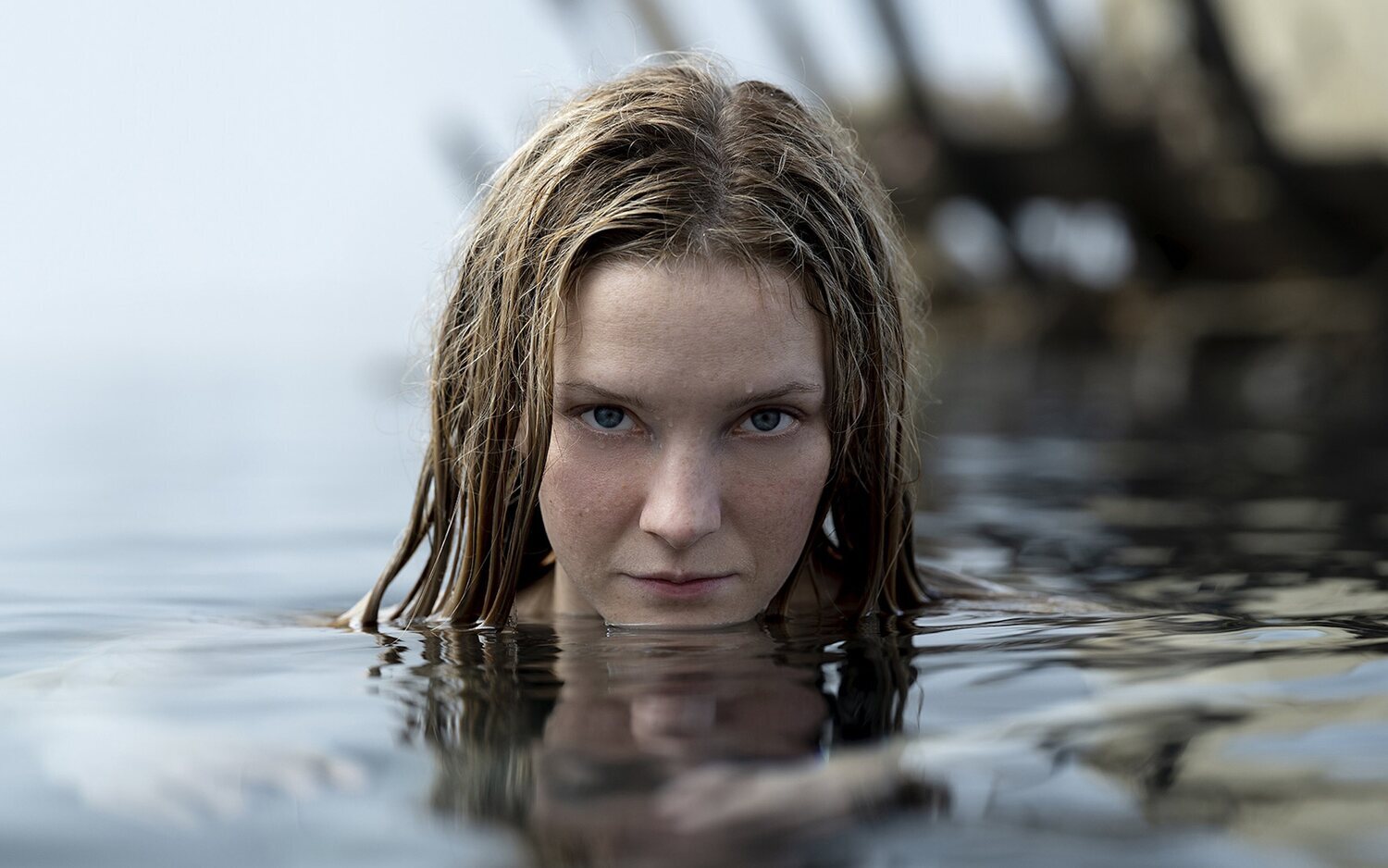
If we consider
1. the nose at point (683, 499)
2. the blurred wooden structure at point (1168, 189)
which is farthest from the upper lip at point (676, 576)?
the blurred wooden structure at point (1168, 189)

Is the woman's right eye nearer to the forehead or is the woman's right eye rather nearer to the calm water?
the forehead

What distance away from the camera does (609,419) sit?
228cm

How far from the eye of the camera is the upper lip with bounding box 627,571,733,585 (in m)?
2.32

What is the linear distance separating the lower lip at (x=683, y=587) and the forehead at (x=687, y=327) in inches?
12.9

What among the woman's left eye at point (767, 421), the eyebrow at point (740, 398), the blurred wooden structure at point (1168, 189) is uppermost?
the blurred wooden structure at point (1168, 189)

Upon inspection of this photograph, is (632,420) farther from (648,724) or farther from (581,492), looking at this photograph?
(648,724)

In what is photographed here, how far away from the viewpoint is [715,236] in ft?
7.47

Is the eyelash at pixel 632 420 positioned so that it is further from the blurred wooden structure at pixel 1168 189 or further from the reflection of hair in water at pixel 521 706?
the blurred wooden structure at pixel 1168 189

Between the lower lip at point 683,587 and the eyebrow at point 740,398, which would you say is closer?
the eyebrow at point 740,398

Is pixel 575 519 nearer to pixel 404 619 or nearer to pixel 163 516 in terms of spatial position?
pixel 404 619

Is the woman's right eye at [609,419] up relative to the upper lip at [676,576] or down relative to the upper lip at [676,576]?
up

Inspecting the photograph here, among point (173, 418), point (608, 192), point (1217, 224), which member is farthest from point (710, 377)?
point (1217, 224)

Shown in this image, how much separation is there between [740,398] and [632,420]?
167 millimetres

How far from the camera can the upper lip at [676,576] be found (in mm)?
2320
